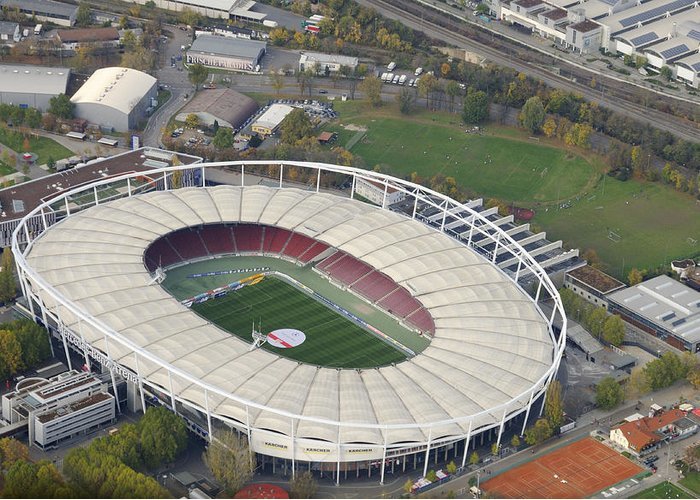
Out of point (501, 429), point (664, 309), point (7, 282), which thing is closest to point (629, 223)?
point (664, 309)

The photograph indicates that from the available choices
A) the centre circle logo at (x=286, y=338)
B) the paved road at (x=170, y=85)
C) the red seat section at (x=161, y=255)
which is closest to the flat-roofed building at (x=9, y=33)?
the paved road at (x=170, y=85)

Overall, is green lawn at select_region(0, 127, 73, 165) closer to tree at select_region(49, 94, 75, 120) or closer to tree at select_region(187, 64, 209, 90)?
tree at select_region(49, 94, 75, 120)

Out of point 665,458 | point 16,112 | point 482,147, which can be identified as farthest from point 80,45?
point 665,458

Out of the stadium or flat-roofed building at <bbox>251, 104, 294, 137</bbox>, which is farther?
flat-roofed building at <bbox>251, 104, 294, 137</bbox>

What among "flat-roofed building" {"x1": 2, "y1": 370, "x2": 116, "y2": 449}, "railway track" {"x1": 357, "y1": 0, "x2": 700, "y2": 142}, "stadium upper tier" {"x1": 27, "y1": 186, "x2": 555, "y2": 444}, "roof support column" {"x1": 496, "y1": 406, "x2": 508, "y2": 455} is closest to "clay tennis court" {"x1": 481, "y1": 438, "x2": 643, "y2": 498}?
"roof support column" {"x1": 496, "y1": 406, "x2": 508, "y2": 455}

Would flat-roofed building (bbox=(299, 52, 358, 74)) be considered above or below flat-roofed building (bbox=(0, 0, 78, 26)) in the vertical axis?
below

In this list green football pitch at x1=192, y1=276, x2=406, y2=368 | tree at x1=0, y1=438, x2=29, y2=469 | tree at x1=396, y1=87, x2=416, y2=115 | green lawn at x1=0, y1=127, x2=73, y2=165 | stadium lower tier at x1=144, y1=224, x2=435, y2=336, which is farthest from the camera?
tree at x1=396, y1=87, x2=416, y2=115

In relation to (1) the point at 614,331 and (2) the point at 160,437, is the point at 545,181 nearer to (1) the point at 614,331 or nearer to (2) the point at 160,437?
(1) the point at 614,331
